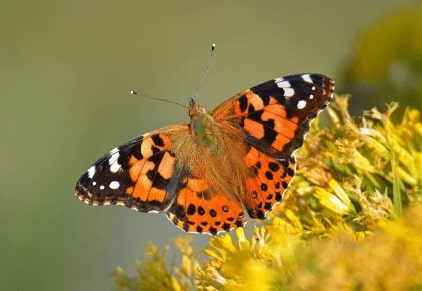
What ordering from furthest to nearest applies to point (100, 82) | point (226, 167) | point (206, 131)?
point (100, 82) → point (206, 131) → point (226, 167)

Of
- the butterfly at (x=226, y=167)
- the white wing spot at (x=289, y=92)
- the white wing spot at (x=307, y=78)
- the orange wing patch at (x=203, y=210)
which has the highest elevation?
the white wing spot at (x=307, y=78)

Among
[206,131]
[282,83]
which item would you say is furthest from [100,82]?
[282,83]

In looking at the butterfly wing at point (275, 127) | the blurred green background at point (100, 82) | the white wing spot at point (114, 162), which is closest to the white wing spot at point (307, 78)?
the butterfly wing at point (275, 127)

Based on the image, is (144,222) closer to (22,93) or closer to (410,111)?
(22,93)

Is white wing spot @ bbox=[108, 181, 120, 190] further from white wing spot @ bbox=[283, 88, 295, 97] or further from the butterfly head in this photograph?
white wing spot @ bbox=[283, 88, 295, 97]

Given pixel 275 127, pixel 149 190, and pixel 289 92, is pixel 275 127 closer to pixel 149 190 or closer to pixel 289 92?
pixel 289 92

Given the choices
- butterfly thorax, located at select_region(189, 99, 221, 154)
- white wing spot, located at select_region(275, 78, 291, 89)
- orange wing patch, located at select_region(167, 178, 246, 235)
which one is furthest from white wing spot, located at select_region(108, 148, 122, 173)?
white wing spot, located at select_region(275, 78, 291, 89)

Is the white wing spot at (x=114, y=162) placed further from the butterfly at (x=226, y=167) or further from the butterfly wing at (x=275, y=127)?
the butterfly wing at (x=275, y=127)
